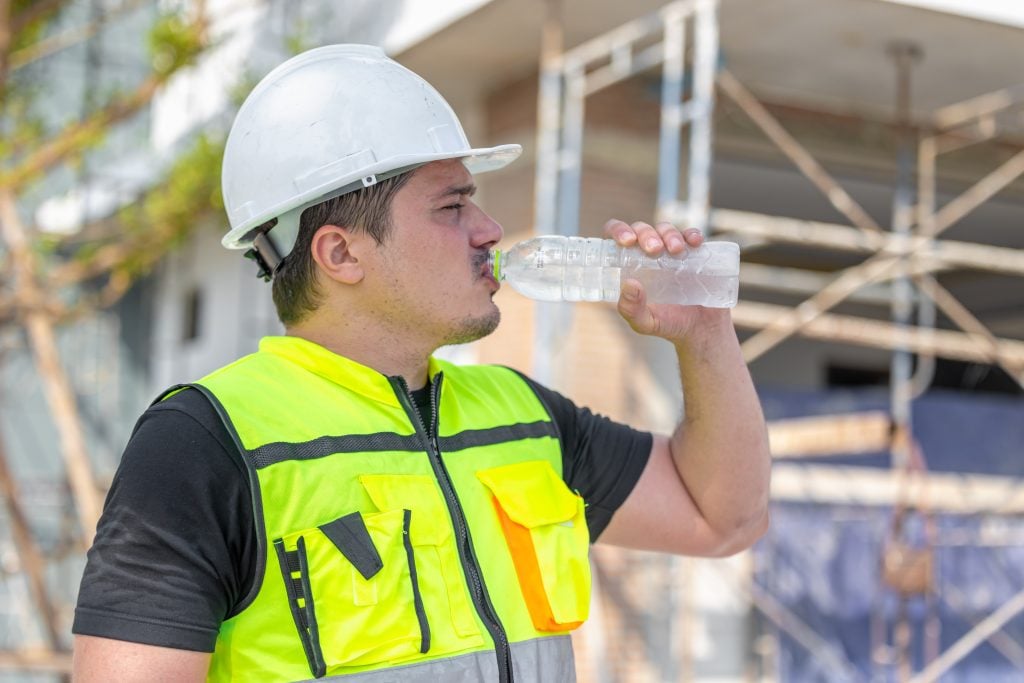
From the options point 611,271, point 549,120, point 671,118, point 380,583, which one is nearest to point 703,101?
point 671,118

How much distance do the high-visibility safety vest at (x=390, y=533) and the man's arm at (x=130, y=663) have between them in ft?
0.35

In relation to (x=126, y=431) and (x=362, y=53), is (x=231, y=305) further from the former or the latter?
(x=362, y=53)

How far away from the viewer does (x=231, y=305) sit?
35.4 feet

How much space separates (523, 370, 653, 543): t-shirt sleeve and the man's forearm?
94 millimetres

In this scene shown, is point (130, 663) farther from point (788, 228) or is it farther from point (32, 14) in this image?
point (32, 14)

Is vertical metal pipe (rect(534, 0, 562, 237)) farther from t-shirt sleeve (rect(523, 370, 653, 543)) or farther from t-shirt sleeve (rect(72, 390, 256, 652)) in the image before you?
t-shirt sleeve (rect(72, 390, 256, 652))

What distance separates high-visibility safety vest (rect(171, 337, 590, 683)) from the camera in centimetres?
162

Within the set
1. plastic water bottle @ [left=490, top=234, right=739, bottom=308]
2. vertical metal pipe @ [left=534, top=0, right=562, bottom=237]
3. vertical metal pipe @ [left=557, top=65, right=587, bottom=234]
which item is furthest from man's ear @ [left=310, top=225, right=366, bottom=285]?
vertical metal pipe @ [left=557, top=65, right=587, bottom=234]

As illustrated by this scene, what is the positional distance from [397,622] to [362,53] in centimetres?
91

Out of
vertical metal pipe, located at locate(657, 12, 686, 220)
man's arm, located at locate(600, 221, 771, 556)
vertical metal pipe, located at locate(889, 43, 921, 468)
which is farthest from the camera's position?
vertical metal pipe, located at locate(889, 43, 921, 468)

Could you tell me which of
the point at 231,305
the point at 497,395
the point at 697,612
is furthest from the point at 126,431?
the point at 497,395

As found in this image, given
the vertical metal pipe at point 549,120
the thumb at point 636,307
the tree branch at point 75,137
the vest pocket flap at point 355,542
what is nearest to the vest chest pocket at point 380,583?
the vest pocket flap at point 355,542

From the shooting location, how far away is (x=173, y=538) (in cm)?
152

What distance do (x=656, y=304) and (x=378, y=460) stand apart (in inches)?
23.5
